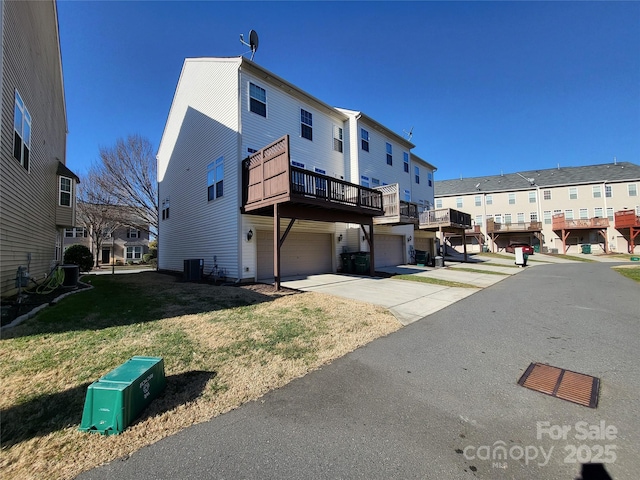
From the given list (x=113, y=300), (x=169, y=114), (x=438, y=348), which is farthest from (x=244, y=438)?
(x=169, y=114)

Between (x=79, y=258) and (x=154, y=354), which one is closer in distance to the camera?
(x=154, y=354)

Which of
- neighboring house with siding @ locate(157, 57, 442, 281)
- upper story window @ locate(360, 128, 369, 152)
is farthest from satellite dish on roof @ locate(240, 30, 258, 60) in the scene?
upper story window @ locate(360, 128, 369, 152)

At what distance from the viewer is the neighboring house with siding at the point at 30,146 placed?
6.64 m

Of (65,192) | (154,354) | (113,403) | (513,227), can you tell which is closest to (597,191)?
(513,227)

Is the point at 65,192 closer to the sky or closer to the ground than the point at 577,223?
closer to the sky

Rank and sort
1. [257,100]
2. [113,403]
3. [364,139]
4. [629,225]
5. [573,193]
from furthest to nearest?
1. [573,193]
2. [629,225]
3. [364,139]
4. [257,100]
5. [113,403]

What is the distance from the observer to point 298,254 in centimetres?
1355

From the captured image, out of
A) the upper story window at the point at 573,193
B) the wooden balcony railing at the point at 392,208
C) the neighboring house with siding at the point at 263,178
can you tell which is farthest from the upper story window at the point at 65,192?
the upper story window at the point at 573,193

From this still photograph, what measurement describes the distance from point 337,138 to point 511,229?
3116cm

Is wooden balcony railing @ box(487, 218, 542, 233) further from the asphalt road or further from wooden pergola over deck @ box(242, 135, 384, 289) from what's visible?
the asphalt road

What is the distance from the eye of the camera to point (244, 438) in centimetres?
239

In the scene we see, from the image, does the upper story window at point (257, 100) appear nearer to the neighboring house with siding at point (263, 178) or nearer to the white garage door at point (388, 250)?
the neighboring house with siding at point (263, 178)

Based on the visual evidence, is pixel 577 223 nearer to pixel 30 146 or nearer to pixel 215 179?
pixel 215 179

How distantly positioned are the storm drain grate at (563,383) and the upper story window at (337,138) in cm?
1413
